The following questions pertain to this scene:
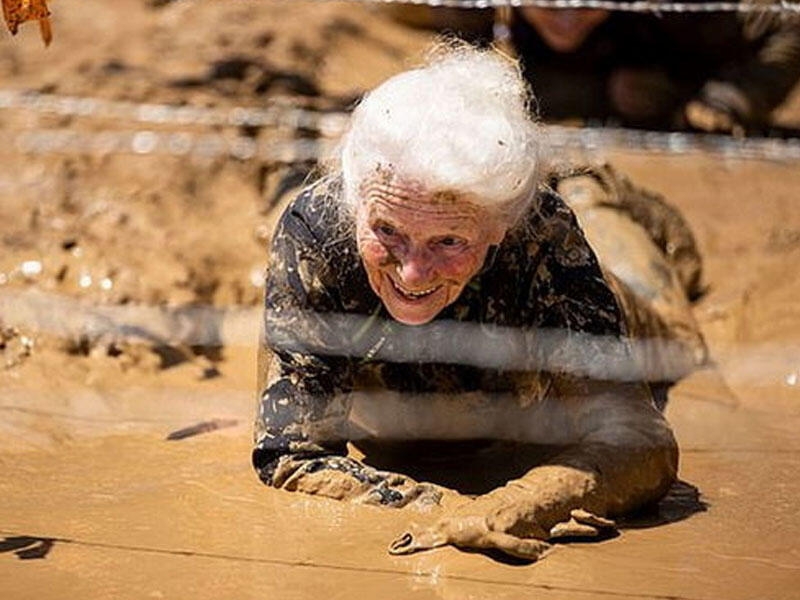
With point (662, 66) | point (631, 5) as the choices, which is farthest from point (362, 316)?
point (662, 66)

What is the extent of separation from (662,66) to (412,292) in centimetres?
370

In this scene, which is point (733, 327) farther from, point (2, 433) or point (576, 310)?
point (2, 433)

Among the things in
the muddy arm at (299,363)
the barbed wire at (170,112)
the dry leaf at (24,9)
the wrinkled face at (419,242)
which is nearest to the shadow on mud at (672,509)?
the muddy arm at (299,363)

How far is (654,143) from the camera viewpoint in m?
6.65

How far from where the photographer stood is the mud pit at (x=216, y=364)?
3363 mm

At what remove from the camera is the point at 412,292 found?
357 cm

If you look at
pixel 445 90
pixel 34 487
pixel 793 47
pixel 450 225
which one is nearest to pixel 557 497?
pixel 450 225

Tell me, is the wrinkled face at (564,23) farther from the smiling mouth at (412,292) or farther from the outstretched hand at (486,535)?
the outstretched hand at (486,535)

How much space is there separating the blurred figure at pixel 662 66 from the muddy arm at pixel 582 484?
3.16m

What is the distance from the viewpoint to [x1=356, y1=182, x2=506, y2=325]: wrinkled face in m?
3.48

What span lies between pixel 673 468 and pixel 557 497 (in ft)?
1.28

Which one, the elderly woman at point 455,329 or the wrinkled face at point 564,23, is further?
the wrinkled face at point 564,23

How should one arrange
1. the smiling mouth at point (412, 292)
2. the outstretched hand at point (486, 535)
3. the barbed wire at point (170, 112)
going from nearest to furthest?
the outstretched hand at point (486, 535) < the smiling mouth at point (412, 292) < the barbed wire at point (170, 112)

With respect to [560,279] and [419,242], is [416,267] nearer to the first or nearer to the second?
[419,242]
